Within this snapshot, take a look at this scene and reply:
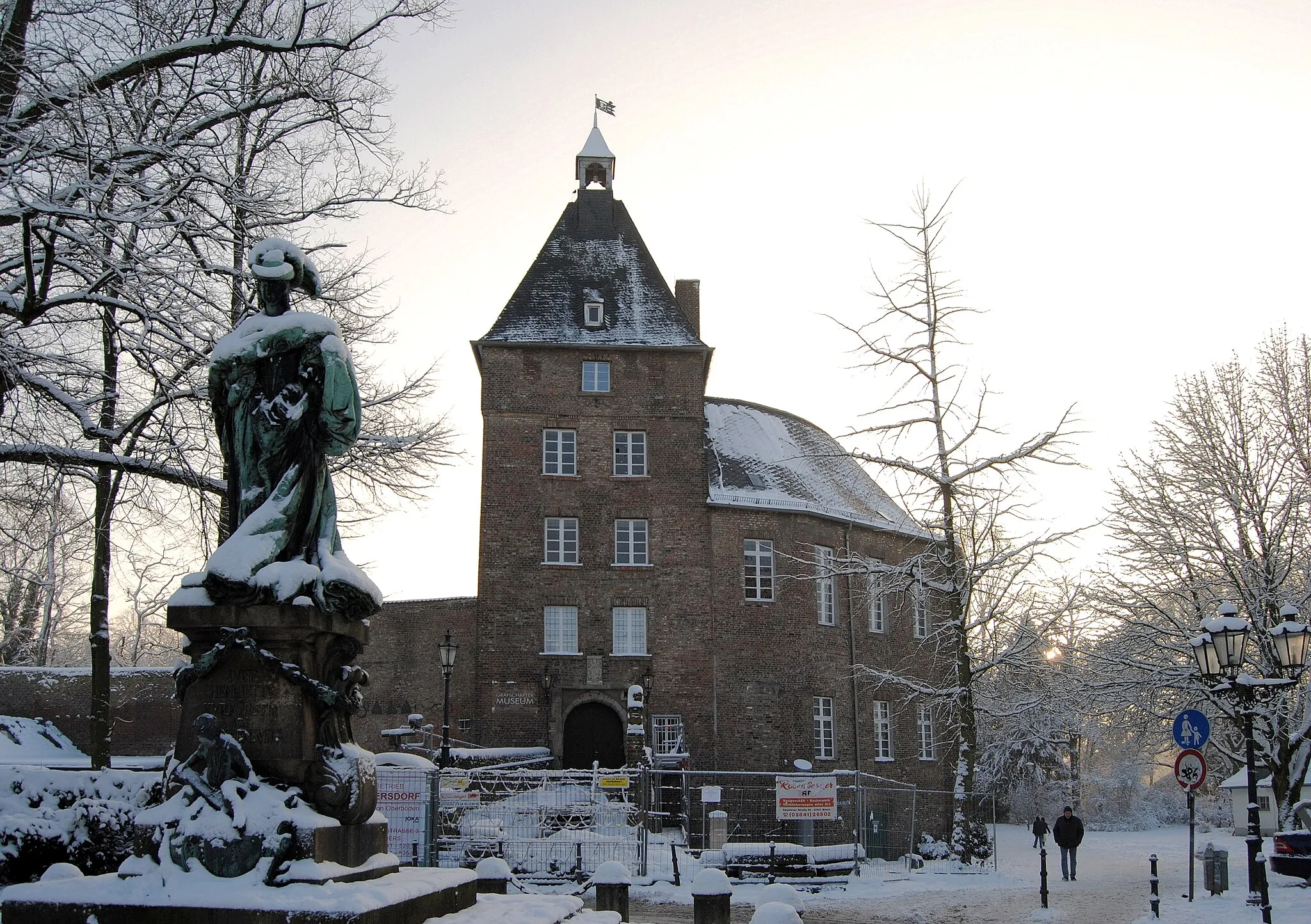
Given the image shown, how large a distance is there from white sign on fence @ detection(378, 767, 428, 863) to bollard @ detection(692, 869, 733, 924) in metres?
6.91

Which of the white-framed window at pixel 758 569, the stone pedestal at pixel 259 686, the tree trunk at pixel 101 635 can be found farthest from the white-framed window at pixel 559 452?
the stone pedestal at pixel 259 686

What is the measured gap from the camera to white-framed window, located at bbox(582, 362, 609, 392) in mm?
33750

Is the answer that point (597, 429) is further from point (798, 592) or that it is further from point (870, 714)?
point (870, 714)

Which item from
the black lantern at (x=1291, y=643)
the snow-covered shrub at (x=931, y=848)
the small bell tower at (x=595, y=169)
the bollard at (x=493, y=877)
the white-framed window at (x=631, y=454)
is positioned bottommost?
the snow-covered shrub at (x=931, y=848)

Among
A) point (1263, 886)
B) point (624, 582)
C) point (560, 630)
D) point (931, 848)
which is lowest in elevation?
point (931, 848)

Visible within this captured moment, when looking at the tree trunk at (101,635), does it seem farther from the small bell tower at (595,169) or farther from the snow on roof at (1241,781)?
the snow on roof at (1241,781)

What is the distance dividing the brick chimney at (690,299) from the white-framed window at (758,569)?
6.87 metres

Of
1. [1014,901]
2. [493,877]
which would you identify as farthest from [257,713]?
[1014,901]

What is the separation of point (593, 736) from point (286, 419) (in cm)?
2542

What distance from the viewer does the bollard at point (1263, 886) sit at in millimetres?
13555

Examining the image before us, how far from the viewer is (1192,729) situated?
15.0 meters

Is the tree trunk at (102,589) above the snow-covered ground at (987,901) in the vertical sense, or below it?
above

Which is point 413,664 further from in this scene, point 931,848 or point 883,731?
point 931,848

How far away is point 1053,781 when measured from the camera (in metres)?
48.8
